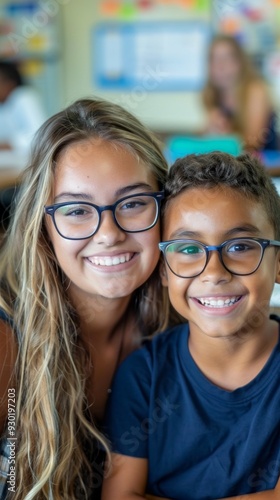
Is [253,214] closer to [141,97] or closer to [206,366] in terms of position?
[206,366]

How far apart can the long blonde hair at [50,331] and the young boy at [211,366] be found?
88mm

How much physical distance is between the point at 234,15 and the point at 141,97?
3.36 ft

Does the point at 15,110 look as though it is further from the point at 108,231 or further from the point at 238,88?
the point at 108,231

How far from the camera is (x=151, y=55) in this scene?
5.53 m

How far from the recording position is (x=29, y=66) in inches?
225

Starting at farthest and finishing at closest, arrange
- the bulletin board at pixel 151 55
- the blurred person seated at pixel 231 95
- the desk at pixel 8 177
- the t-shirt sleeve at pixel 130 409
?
the bulletin board at pixel 151 55 → the blurred person seated at pixel 231 95 → the desk at pixel 8 177 → the t-shirt sleeve at pixel 130 409

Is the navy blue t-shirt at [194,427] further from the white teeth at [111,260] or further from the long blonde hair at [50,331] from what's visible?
the white teeth at [111,260]

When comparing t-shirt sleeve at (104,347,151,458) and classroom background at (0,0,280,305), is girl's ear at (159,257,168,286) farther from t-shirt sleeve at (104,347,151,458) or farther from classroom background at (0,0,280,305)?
classroom background at (0,0,280,305)

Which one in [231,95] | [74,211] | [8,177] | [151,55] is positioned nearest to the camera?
[74,211]

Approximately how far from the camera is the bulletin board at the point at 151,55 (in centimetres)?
536

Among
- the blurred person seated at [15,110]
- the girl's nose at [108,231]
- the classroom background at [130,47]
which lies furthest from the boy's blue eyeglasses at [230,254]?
the classroom background at [130,47]

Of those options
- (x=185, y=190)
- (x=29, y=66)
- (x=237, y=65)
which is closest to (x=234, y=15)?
(x=237, y=65)

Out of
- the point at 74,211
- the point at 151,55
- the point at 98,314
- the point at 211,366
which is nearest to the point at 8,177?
the point at 98,314

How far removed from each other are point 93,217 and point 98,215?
14mm
